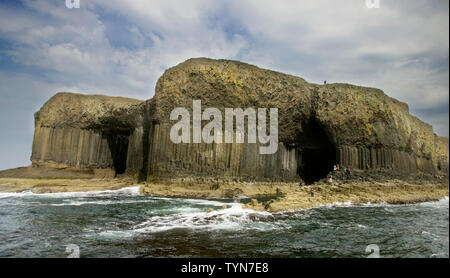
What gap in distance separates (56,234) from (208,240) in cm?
572

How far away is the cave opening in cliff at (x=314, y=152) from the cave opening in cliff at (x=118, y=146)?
73.4 feet

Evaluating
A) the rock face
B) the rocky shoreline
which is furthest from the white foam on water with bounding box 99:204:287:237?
the rock face

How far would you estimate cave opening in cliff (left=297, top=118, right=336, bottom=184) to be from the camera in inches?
1364

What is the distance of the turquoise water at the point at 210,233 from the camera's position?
30.2ft

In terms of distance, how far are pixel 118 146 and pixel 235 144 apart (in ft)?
56.4

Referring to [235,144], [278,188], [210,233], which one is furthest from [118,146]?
[210,233]

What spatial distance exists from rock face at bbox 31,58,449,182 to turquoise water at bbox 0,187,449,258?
13.1 metres

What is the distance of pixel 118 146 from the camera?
38.5 m

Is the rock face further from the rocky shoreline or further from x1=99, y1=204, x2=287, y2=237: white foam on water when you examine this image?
x1=99, y1=204, x2=287, y2=237: white foam on water

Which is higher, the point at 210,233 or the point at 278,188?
the point at 210,233

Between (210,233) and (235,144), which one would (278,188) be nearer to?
(235,144)

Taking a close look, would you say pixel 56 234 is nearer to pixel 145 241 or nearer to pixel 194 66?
pixel 145 241

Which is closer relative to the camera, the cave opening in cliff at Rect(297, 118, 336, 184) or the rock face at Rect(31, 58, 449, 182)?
the rock face at Rect(31, 58, 449, 182)

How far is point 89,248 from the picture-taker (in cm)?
907
